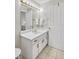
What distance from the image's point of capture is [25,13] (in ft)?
10.4

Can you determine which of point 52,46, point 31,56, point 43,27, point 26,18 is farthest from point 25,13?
point 52,46

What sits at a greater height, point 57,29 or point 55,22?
point 55,22
